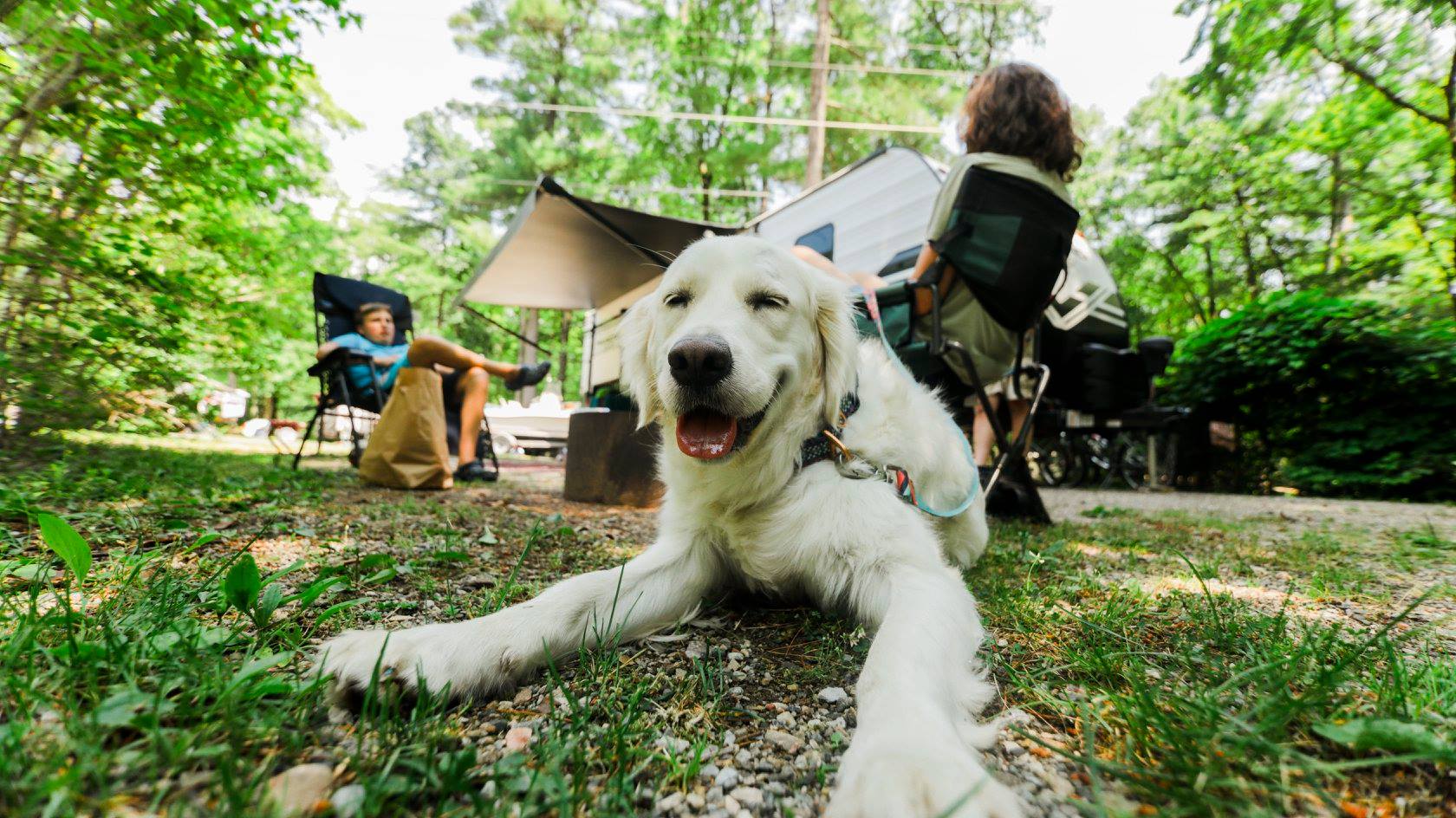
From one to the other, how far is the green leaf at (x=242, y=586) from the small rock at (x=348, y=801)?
74 centimetres

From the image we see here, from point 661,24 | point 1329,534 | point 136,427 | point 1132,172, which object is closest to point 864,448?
point 1329,534

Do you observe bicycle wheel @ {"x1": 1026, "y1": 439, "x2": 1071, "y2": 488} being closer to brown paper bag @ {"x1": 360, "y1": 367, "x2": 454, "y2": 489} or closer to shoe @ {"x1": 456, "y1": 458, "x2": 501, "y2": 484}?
shoe @ {"x1": 456, "y1": 458, "x2": 501, "y2": 484}

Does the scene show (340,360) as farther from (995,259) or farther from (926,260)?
(995,259)

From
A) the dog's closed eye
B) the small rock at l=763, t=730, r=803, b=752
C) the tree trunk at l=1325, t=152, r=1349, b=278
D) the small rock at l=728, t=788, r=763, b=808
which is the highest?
the tree trunk at l=1325, t=152, r=1349, b=278

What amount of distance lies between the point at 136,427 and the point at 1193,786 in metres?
4.92

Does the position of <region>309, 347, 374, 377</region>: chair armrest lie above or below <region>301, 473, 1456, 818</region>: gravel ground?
above

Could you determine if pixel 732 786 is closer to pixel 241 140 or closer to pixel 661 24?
pixel 241 140

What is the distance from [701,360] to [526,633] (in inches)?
32.2

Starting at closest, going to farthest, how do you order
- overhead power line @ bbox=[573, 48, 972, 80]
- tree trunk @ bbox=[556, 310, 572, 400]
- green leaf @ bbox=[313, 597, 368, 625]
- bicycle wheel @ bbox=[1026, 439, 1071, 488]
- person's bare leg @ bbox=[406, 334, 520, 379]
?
Answer: green leaf @ bbox=[313, 597, 368, 625]
person's bare leg @ bbox=[406, 334, 520, 379]
bicycle wheel @ bbox=[1026, 439, 1071, 488]
overhead power line @ bbox=[573, 48, 972, 80]
tree trunk @ bbox=[556, 310, 572, 400]

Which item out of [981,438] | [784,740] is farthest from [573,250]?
[784,740]

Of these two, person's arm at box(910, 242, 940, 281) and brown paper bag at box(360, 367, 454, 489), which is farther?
brown paper bag at box(360, 367, 454, 489)

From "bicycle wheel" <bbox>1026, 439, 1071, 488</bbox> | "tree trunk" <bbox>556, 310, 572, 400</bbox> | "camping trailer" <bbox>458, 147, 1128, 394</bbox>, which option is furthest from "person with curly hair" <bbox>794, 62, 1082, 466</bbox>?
"tree trunk" <bbox>556, 310, 572, 400</bbox>

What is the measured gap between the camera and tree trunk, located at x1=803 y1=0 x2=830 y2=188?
13.3 metres

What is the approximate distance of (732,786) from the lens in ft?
3.19
